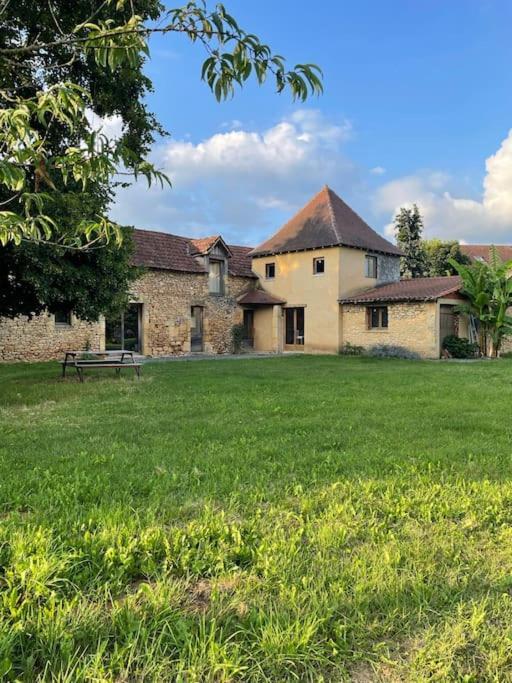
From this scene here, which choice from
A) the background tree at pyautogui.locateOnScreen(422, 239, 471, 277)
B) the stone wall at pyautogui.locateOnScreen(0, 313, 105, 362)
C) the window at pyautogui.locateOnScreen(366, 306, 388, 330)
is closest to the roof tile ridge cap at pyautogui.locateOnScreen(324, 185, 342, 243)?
the window at pyautogui.locateOnScreen(366, 306, 388, 330)

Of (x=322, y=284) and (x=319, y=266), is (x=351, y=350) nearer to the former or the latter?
(x=322, y=284)

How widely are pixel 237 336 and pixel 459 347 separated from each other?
11.3m

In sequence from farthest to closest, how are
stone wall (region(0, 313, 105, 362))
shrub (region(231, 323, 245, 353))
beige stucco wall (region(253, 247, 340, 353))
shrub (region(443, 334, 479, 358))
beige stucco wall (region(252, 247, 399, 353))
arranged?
shrub (region(231, 323, 245, 353)) < beige stucco wall (region(253, 247, 340, 353)) < beige stucco wall (region(252, 247, 399, 353)) < shrub (region(443, 334, 479, 358)) < stone wall (region(0, 313, 105, 362))

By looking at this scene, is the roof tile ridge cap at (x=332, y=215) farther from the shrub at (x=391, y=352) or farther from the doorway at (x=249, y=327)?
the doorway at (x=249, y=327)

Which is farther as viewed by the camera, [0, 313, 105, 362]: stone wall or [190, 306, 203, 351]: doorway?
[190, 306, 203, 351]: doorway

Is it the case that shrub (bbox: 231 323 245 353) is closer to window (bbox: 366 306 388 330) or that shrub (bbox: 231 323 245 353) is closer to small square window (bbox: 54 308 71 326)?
window (bbox: 366 306 388 330)

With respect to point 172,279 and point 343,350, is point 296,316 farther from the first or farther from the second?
point 172,279

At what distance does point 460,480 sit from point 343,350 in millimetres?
21657

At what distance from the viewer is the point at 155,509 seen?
3742 mm

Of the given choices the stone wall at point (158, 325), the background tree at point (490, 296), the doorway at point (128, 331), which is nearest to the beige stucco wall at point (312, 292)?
the stone wall at point (158, 325)

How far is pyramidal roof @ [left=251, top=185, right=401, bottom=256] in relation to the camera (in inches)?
1022

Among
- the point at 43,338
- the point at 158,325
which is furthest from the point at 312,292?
the point at 43,338

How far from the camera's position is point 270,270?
28.8 meters

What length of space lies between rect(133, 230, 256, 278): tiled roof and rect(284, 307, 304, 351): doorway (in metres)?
3.39
